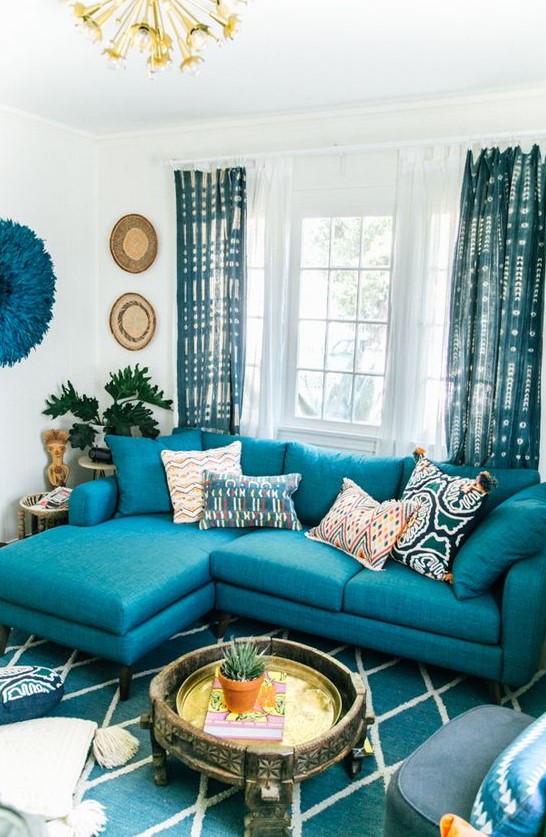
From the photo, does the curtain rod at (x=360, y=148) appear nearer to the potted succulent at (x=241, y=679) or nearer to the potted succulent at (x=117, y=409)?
the potted succulent at (x=117, y=409)

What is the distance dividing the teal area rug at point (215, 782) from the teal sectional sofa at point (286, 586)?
5.3 inches

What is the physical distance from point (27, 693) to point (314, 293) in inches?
102

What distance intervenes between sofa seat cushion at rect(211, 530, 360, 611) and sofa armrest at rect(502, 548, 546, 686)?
0.68 meters

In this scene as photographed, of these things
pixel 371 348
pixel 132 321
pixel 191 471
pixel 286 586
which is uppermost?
pixel 132 321

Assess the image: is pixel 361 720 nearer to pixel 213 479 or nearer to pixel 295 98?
pixel 213 479

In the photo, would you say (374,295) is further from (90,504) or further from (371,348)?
(90,504)

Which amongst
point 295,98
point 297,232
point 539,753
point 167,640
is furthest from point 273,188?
point 539,753

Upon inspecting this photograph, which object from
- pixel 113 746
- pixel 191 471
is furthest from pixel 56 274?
pixel 113 746

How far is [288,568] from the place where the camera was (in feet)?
10.1

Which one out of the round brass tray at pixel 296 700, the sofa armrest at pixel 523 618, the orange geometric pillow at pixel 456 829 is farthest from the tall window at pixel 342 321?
the orange geometric pillow at pixel 456 829

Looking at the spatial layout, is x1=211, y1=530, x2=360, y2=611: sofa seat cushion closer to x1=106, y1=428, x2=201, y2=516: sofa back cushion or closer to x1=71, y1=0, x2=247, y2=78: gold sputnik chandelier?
x1=106, y1=428, x2=201, y2=516: sofa back cushion

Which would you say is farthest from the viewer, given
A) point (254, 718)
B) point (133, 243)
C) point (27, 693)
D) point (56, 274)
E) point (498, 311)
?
point (133, 243)

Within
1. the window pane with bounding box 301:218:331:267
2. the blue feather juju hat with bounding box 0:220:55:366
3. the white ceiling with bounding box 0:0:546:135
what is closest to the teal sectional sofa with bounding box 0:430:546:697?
the blue feather juju hat with bounding box 0:220:55:366

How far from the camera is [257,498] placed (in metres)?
3.54
